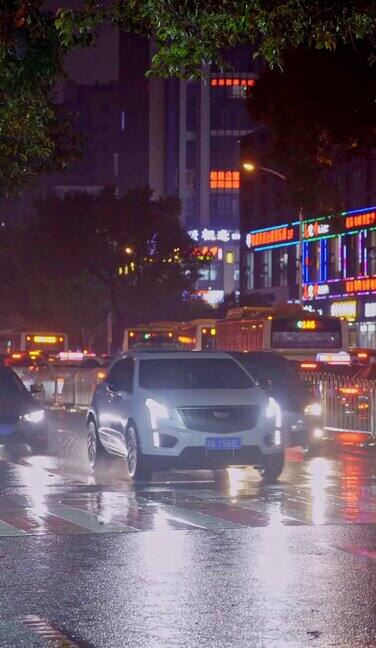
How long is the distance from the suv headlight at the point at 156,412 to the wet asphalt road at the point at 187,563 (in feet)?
2.92

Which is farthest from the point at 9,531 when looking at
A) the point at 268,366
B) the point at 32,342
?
the point at 32,342

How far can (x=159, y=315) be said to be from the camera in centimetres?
9331

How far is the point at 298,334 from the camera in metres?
46.2

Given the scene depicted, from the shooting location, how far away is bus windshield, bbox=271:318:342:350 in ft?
150

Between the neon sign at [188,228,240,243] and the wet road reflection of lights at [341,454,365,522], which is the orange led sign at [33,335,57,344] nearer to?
the wet road reflection of lights at [341,454,365,522]

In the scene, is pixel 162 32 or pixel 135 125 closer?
pixel 162 32

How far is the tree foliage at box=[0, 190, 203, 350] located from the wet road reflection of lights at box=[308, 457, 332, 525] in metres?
63.4

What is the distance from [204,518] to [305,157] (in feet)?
47.5

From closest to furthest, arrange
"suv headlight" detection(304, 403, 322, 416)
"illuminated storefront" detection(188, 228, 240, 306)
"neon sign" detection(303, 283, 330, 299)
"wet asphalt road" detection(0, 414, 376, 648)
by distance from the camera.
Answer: "wet asphalt road" detection(0, 414, 376, 648) < "suv headlight" detection(304, 403, 322, 416) < "neon sign" detection(303, 283, 330, 299) < "illuminated storefront" detection(188, 228, 240, 306)

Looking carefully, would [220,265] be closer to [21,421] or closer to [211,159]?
[211,159]

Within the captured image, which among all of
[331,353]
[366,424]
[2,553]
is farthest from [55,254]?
[2,553]

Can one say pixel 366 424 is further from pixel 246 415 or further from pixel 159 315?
pixel 159 315

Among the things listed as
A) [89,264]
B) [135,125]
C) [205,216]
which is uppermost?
[135,125]

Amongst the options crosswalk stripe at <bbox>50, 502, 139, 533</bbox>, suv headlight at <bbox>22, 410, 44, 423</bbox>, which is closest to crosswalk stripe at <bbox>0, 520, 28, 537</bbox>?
crosswalk stripe at <bbox>50, 502, 139, 533</bbox>
